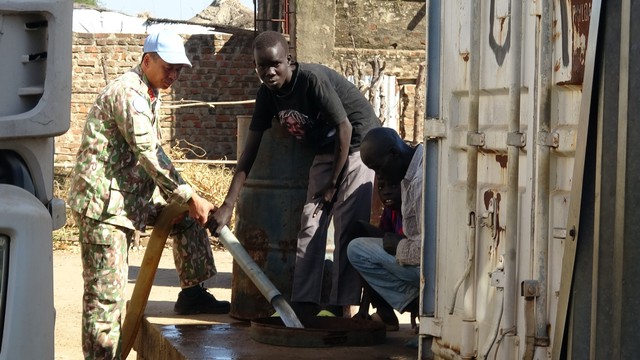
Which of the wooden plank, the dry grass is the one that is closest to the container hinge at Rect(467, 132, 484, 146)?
the wooden plank

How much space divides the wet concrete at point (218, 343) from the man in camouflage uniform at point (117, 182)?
356 millimetres

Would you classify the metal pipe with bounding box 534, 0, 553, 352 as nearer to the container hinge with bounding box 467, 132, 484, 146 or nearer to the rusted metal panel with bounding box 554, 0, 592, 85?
the rusted metal panel with bounding box 554, 0, 592, 85

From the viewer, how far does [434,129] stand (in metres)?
4.83

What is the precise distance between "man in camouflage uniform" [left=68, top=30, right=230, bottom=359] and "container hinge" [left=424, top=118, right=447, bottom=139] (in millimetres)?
1546

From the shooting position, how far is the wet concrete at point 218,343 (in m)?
5.53

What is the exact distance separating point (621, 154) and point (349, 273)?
13.2ft

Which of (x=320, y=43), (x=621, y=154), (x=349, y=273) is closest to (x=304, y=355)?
(x=349, y=273)

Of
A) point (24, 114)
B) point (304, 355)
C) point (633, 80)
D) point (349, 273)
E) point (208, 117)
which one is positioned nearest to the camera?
point (633, 80)

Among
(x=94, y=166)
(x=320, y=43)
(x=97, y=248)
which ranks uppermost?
(x=320, y=43)

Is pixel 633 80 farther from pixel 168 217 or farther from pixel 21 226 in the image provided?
pixel 168 217

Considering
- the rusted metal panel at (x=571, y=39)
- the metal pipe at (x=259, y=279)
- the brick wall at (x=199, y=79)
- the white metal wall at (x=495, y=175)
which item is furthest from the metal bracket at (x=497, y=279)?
the brick wall at (x=199, y=79)

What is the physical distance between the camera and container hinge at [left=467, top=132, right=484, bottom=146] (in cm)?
439

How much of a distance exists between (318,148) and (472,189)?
2179 millimetres

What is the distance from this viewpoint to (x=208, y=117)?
17.7m
